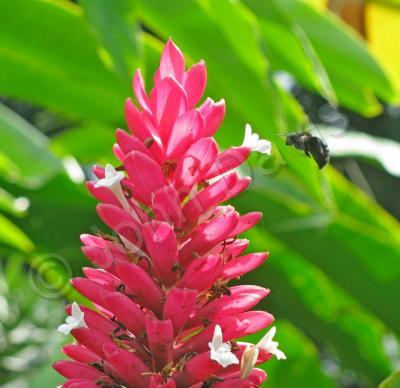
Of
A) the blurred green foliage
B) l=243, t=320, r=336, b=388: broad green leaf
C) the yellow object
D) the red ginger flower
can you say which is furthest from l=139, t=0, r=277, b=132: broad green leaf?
the red ginger flower

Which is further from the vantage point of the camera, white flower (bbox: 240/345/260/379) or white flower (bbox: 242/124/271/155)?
white flower (bbox: 242/124/271/155)

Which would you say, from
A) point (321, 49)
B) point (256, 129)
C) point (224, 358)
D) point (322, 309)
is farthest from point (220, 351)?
point (322, 309)

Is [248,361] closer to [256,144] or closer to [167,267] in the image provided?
[167,267]

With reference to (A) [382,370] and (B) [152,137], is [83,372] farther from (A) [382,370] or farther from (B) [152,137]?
(A) [382,370]

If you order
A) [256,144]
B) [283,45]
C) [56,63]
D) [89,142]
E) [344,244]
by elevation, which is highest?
[256,144]

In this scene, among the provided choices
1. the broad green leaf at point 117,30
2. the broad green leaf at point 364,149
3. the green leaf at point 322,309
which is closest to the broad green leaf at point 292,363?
the green leaf at point 322,309

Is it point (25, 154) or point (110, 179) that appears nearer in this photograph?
point (110, 179)

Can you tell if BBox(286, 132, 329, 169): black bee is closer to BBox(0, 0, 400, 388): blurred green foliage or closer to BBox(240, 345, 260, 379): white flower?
BBox(240, 345, 260, 379): white flower

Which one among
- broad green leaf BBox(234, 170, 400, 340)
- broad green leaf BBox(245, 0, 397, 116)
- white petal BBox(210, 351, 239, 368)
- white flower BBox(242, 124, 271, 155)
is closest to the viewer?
white petal BBox(210, 351, 239, 368)
